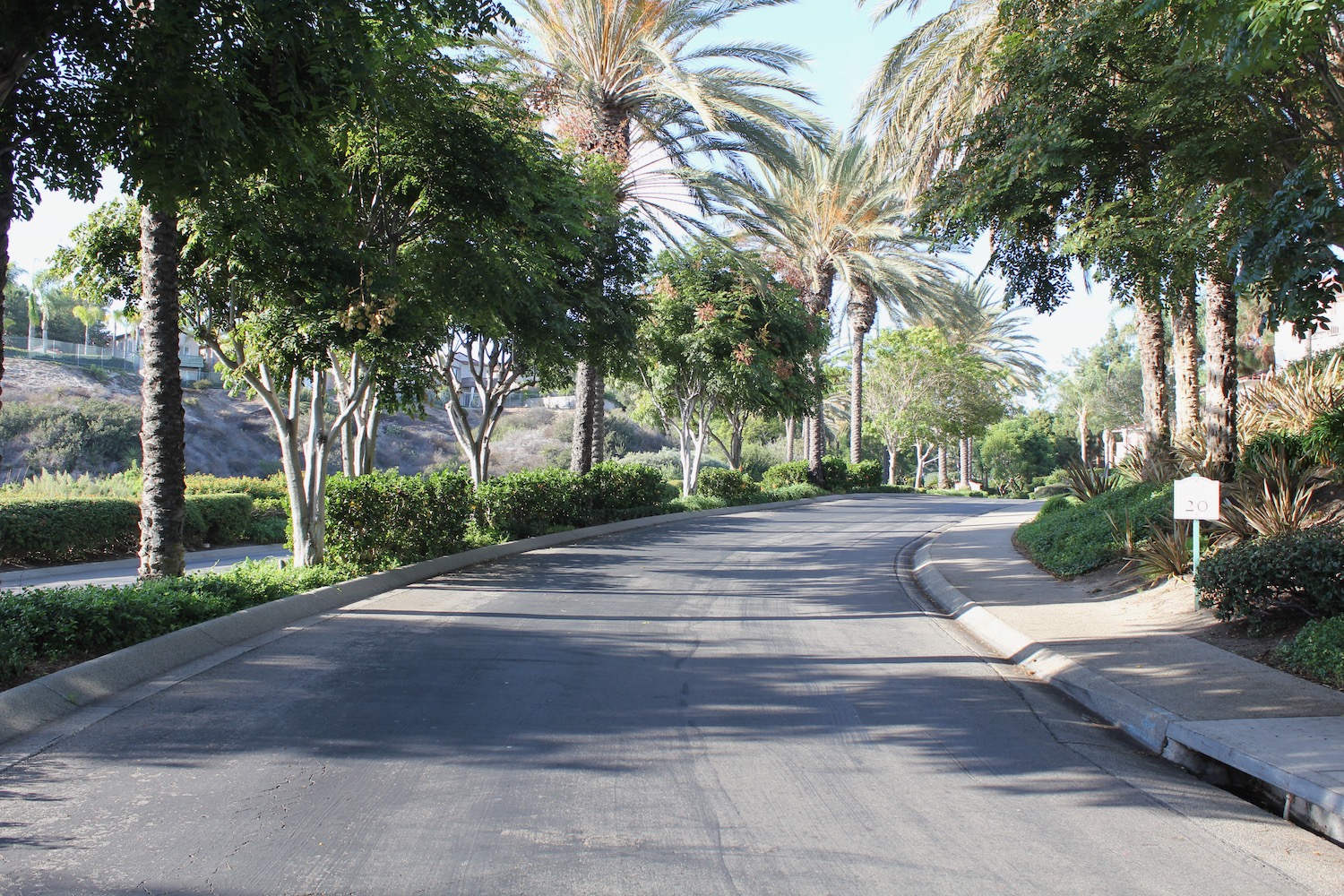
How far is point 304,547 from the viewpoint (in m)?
11.7

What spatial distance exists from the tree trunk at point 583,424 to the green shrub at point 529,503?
1396 mm

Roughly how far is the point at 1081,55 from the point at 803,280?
25.5 metres

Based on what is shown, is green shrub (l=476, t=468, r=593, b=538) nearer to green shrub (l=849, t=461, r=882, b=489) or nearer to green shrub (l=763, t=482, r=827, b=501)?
green shrub (l=763, t=482, r=827, b=501)

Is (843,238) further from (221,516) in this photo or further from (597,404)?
(221,516)

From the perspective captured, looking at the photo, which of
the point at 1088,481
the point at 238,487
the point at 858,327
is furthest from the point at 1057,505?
the point at 858,327

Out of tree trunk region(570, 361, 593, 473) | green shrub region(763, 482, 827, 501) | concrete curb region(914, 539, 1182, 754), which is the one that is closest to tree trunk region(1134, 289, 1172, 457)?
concrete curb region(914, 539, 1182, 754)

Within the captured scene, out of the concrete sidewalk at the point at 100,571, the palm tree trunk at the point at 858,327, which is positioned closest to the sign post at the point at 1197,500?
the concrete sidewalk at the point at 100,571

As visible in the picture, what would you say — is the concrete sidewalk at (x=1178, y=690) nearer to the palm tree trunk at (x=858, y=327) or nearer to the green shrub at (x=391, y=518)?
the green shrub at (x=391, y=518)

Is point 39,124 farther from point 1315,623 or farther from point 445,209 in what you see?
point 1315,623

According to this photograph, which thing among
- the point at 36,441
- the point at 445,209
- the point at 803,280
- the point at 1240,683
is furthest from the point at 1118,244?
the point at 36,441

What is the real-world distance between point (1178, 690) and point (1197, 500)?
113 inches

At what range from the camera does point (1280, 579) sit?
8.30 meters

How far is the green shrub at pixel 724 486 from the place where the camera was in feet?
99.7

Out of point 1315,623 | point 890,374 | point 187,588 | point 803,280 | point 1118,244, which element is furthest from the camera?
point 890,374
